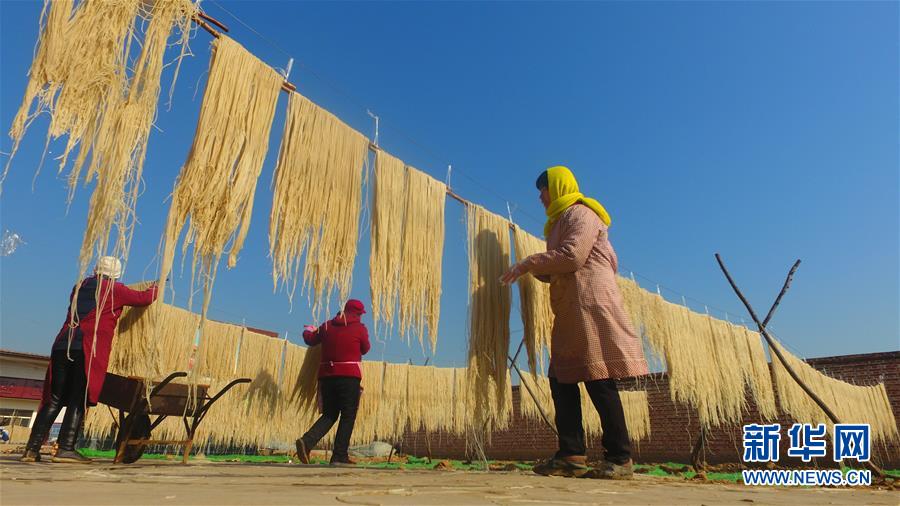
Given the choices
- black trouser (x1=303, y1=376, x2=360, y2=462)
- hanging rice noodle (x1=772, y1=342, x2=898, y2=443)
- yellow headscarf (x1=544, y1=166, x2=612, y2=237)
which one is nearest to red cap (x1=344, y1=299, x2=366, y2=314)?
black trouser (x1=303, y1=376, x2=360, y2=462)

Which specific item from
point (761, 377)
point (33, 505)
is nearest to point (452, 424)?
point (761, 377)

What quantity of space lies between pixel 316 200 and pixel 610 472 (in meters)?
2.20

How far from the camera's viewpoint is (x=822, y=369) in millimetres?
11250

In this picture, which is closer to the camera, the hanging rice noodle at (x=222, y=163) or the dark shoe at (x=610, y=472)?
the hanging rice noodle at (x=222, y=163)

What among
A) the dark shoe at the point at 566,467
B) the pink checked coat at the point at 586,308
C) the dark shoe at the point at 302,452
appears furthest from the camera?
the dark shoe at the point at 302,452

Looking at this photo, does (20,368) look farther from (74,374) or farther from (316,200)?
(316,200)

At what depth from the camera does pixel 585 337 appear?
2.94 m

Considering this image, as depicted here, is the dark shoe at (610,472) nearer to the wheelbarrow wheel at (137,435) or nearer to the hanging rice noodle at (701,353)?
the wheelbarrow wheel at (137,435)

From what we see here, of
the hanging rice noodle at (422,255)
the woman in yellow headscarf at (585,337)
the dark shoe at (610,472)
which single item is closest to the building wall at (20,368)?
the hanging rice noodle at (422,255)

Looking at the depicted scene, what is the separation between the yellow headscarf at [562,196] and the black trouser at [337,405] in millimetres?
1998

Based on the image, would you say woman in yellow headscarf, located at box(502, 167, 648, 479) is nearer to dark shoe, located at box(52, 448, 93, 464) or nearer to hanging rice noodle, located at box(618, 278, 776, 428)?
dark shoe, located at box(52, 448, 93, 464)

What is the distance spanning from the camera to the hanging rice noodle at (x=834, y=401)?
28.0ft

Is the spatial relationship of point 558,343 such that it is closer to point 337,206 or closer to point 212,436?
point 337,206

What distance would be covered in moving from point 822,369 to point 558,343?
11206mm
